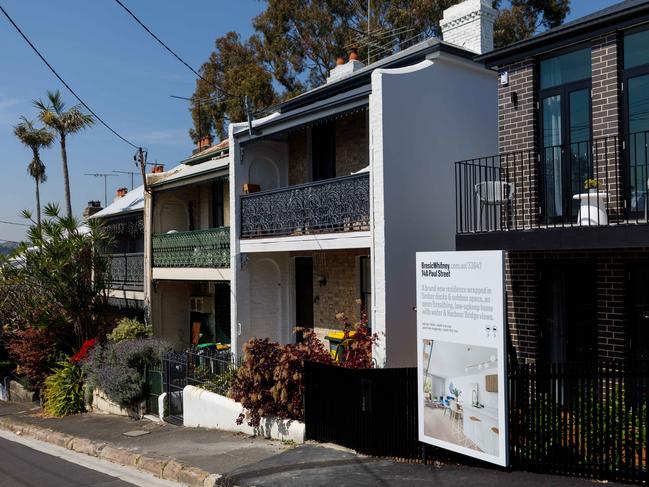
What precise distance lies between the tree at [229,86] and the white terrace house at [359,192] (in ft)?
58.8

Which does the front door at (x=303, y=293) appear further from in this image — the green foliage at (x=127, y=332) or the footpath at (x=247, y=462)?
the green foliage at (x=127, y=332)

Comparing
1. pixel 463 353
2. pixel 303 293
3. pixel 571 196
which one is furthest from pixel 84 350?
pixel 571 196

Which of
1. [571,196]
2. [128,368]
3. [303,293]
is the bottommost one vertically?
[128,368]

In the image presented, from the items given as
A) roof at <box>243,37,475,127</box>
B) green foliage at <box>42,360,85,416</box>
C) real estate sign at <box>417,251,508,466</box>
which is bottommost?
green foliage at <box>42,360,85,416</box>

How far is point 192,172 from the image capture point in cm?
1708

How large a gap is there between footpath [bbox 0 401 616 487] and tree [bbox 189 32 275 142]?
21.3 meters

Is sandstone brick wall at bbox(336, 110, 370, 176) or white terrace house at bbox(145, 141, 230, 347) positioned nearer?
sandstone brick wall at bbox(336, 110, 370, 176)

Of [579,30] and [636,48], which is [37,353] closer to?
[579,30]

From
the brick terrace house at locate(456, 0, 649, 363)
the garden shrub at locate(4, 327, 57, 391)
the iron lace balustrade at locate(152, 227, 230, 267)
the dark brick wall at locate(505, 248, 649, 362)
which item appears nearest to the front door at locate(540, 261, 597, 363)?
the brick terrace house at locate(456, 0, 649, 363)

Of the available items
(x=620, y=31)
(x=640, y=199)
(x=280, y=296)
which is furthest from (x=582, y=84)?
(x=280, y=296)

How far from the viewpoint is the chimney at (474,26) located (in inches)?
582

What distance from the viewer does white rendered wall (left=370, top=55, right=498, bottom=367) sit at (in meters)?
10.9

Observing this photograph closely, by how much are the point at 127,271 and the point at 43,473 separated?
404 inches

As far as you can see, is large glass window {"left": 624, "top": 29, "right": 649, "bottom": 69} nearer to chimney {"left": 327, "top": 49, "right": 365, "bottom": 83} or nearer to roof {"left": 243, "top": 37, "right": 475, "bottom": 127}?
roof {"left": 243, "top": 37, "right": 475, "bottom": 127}
